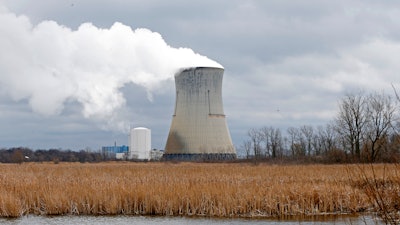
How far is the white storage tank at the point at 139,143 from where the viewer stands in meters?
46.2

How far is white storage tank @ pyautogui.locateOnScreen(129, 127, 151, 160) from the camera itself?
46250mm

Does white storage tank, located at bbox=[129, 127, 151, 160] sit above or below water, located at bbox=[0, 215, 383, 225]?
above

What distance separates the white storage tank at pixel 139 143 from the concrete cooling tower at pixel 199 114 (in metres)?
14.9

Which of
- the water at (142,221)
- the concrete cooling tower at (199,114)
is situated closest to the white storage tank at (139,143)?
the concrete cooling tower at (199,114)

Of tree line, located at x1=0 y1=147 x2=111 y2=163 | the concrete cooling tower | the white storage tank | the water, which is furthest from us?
tree line, located at x1=0 y1=147 x2=111 y2=163

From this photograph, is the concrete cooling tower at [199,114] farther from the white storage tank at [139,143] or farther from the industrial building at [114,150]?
the industrial building at [114,150]

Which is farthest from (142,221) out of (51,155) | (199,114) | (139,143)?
(51,155)

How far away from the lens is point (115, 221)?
10406 millimetres

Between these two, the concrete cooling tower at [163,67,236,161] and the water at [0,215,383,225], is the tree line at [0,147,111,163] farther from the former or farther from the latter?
the water at [0,215,383,225]

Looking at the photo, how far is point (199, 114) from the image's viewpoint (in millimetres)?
28656

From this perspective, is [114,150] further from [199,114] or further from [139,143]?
[199,114]

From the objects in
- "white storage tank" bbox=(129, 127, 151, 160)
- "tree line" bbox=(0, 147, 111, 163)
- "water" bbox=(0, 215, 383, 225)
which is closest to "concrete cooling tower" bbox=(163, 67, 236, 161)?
"white storage tank" bbox=(129, 127, 151, 160)

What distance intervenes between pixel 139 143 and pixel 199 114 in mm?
19114

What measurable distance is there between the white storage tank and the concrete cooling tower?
14.9 m
